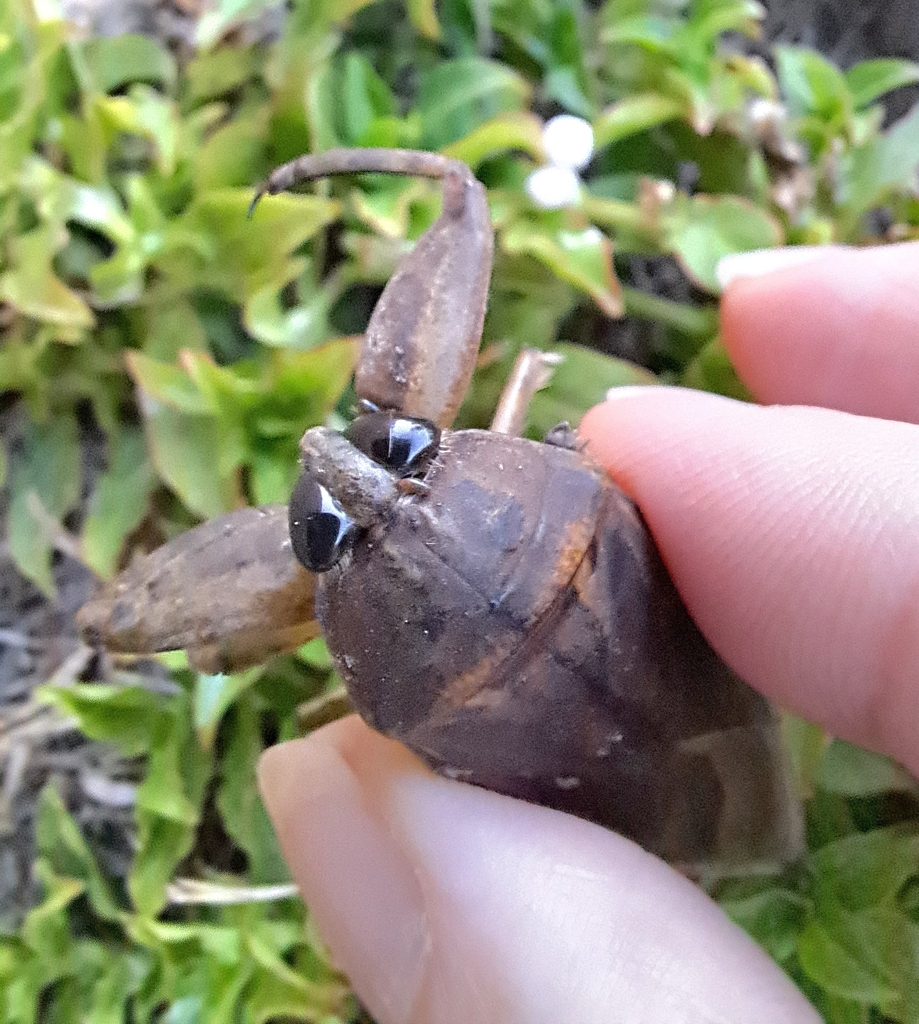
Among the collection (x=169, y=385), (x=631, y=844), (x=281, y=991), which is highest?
(x=169, y=385)

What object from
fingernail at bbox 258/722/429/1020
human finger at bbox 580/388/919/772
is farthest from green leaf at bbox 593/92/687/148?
fingernail at bbox 258/722/429/1020

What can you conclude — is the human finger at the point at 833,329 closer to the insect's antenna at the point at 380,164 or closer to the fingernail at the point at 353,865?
the insect's antenna at the point at 380,164

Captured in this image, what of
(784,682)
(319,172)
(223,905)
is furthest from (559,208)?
(223,905)

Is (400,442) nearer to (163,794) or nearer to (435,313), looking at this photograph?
(435,313)

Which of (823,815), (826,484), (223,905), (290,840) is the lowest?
(223,905)

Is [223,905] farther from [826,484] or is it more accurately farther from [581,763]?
[826,484]

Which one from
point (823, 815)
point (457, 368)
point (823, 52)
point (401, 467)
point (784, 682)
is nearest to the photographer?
point (401, 467)

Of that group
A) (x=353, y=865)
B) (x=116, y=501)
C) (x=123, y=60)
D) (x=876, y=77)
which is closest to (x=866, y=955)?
(x=353, y=865)
